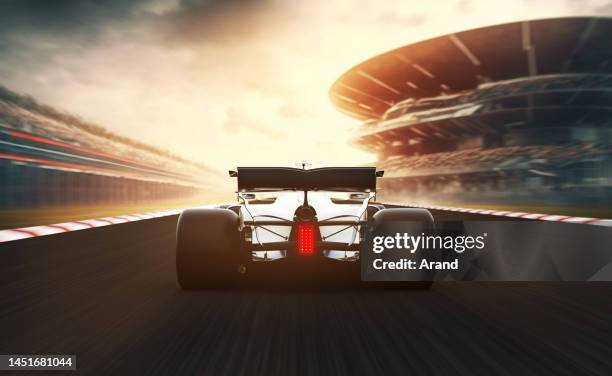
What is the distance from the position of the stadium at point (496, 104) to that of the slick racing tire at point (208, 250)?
3025 cm


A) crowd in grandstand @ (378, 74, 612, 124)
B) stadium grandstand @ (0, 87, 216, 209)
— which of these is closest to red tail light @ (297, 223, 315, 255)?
stadium grandstand @ (0, 87, 216, 209)

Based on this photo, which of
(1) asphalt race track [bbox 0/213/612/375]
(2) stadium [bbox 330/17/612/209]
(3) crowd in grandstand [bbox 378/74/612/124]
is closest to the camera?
(1) asphalt race track [bbox 0/213/612/375]

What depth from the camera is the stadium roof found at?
4709cm

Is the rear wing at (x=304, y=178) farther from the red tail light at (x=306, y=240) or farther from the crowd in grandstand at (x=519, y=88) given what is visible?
the crowd in grandstand at (x=519, y=88)

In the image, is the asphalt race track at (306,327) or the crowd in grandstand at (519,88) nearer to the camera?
the asphalt race track at (306,327)

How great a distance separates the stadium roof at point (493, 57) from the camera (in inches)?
1854

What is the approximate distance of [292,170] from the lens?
26.8 feet

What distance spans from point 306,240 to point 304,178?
1446 mm

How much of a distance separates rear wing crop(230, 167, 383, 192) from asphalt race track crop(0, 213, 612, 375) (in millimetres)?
1515

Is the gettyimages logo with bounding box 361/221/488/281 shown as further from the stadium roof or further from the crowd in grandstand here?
the crowd in grandstand

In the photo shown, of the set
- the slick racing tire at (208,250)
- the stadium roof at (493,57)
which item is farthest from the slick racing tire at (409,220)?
the stadium roof at (493,57)

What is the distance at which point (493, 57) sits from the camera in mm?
50844

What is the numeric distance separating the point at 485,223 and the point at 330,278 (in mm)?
2040
